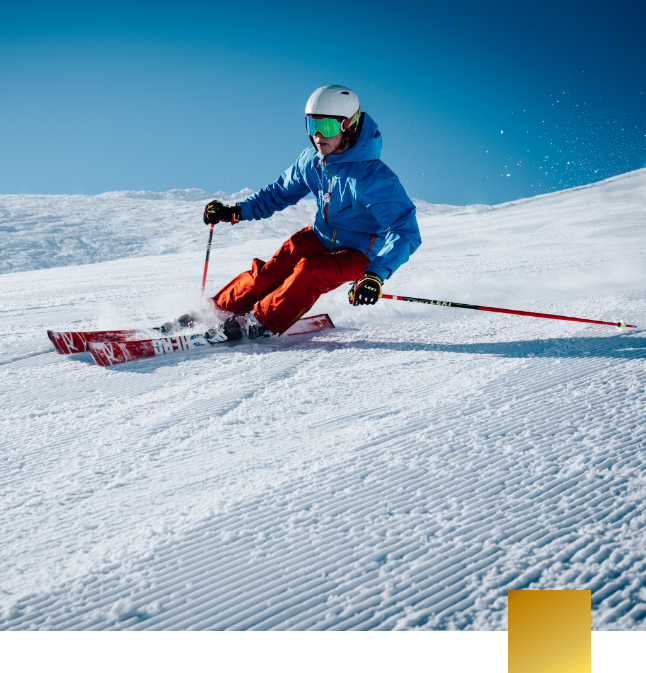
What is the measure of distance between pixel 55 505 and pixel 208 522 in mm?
435

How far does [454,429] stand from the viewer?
1.60m

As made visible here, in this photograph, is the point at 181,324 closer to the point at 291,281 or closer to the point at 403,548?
the point at 291,281

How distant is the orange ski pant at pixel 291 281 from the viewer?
2.90 m

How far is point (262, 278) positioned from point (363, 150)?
3.43ft

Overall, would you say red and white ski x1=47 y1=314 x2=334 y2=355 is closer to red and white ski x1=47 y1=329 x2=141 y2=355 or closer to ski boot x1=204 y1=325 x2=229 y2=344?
red and white ski x1=47 y1=329 x2=141 y2=355

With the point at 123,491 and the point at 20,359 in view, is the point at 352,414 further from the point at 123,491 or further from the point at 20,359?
the point at 20,359

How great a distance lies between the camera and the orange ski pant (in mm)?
2904

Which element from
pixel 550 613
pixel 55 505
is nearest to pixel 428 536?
pixel 550 613

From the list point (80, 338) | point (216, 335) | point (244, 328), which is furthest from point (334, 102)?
point (80, 338)

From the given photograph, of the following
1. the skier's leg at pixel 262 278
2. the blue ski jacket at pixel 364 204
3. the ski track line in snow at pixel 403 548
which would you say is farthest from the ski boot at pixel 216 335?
the ski track line in snow at pixel 403 548

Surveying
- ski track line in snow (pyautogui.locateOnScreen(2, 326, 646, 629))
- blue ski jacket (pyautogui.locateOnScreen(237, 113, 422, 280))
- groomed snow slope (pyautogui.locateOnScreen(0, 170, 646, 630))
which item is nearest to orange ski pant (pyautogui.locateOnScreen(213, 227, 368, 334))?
blue ski jacket (pyautogui.locateOnScreen(237, 113, 422, 280))

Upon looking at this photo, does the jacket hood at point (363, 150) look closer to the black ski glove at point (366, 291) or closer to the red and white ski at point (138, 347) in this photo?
the black ski glove at point (366, 291)

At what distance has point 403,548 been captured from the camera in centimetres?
104

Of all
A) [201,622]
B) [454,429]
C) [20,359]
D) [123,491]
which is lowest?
[201,622]
